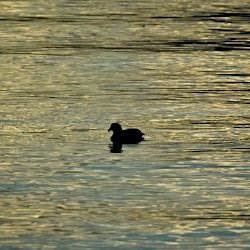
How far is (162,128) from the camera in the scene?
31.0 meters

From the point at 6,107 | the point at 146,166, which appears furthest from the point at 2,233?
the point at 6,107

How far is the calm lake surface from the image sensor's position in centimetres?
2183

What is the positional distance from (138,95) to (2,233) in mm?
14944

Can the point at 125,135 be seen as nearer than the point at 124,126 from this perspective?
Yes

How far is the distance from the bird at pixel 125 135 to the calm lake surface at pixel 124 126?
182 mm

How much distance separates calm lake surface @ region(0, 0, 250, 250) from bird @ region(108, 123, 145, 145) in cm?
18

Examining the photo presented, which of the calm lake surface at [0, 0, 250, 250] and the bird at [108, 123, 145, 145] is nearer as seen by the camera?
the calm lake surface at [0, 0, 250, 250]

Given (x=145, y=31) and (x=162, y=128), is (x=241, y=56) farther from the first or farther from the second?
(x=162, y=128)

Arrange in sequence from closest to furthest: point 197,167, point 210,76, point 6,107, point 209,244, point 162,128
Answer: point 209,244
point 197,167
point 162,128
point 6,107
point 210,76

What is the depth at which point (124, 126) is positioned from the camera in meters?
31.8

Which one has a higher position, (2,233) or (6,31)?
(6,31)

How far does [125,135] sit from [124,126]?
2.51 m

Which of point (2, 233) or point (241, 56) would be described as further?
point (241, 56)

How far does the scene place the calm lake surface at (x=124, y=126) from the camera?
21.8 metres
